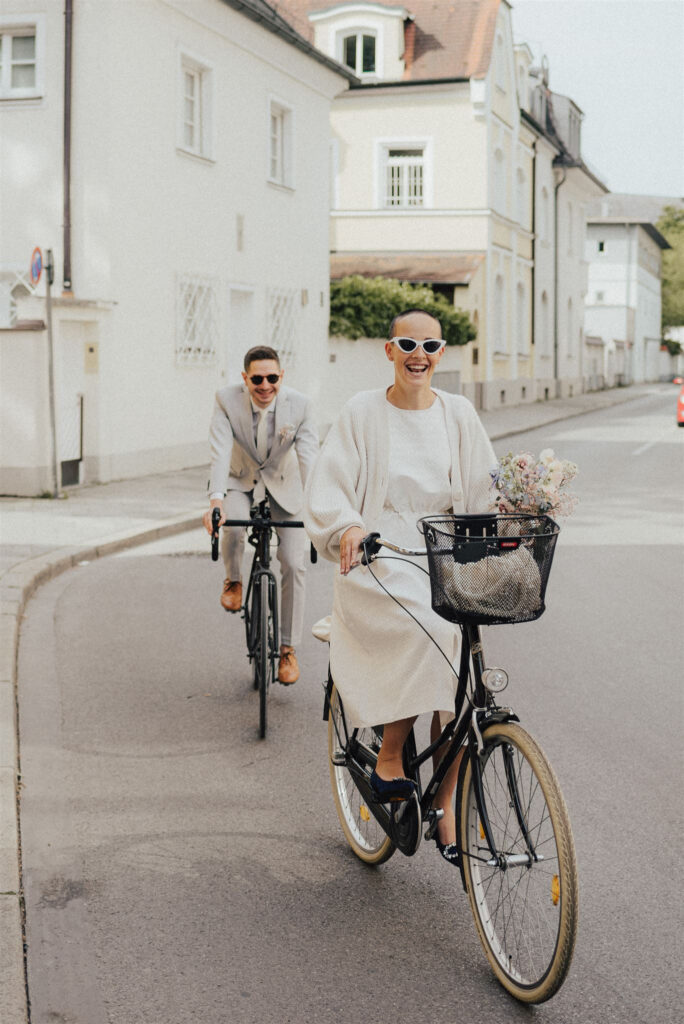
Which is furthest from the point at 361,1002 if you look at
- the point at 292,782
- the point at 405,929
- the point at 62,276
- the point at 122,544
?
the point at 62,276

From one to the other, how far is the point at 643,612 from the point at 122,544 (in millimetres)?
5082

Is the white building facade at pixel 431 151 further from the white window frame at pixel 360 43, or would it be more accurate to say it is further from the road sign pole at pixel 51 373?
the road sign pole at pixel 51 373

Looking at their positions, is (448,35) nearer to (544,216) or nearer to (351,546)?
(544,216)

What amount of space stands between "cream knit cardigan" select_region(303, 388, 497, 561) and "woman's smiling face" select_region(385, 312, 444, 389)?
115 millimetres

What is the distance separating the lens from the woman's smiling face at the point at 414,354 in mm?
3980

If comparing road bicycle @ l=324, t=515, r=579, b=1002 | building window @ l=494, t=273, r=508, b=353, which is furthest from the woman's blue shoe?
building window @ l=494, t=273, r=508, b=353

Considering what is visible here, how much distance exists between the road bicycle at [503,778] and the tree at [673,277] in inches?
3855

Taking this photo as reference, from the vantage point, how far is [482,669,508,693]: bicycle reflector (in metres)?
3.56

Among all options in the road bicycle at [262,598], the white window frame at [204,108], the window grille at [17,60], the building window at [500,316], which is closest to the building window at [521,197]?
the building window at [500,316]

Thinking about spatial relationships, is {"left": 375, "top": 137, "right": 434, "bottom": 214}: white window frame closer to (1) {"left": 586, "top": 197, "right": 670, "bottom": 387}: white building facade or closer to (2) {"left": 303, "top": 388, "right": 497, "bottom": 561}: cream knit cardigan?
(2) {"left": 303, "top": 388, "right": 497, "bottom": 561}: cream knit cardigan

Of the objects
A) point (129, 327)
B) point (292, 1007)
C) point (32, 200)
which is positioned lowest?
point (292, 1007)

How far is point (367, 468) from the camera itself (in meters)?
4.01

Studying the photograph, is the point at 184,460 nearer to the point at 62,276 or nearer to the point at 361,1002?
the point at 62,276

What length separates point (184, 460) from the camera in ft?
65.0
